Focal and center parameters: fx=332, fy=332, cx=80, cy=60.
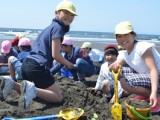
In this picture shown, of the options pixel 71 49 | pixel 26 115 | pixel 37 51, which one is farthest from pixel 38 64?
pixel 71 49

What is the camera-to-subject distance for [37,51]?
4.70 meters

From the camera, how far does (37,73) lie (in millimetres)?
4652

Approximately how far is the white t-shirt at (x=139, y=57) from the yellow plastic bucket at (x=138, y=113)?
2.64 ft

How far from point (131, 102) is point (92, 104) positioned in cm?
82

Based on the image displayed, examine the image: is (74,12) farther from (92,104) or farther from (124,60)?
(92,104)

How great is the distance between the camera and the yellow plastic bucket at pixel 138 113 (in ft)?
12.5

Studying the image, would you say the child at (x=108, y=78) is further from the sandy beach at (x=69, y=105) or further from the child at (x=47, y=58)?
the child at (x=47, y=58)

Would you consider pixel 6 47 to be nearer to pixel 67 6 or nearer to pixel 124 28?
pixel 67 6

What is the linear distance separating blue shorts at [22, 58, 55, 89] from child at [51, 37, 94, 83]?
1821 mm

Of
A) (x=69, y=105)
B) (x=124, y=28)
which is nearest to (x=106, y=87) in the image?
(x=69, y=105)

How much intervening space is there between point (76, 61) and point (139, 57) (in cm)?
234

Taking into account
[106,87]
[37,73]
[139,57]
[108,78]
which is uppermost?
[139,57]

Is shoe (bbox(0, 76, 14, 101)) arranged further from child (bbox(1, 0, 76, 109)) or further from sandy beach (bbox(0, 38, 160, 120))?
sandy beach (bbox(0, 38, 160, 120))

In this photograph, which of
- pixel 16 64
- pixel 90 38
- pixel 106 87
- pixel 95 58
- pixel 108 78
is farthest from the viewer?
pixel 90 38
